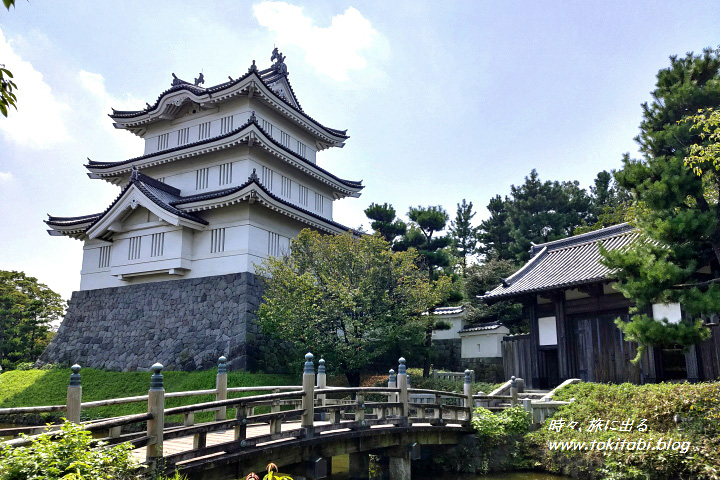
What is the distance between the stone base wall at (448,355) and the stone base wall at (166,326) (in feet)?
27.4

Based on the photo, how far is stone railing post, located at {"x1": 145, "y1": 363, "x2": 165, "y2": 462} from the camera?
7.20 m

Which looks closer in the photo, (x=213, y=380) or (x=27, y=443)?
(x=27, y=443)

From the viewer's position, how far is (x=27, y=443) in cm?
653

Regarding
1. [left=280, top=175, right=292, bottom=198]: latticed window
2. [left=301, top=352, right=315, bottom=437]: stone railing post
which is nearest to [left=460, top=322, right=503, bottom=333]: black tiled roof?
[left=280, top=175, right=292, bottom=198]: latticed window

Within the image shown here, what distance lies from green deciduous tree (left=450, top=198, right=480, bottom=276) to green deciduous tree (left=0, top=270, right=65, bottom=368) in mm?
29325

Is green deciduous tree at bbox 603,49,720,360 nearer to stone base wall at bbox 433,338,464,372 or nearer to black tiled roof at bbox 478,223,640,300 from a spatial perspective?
black tiled roof at bbox 478,223,640,300

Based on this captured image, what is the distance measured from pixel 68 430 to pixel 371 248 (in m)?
14.2

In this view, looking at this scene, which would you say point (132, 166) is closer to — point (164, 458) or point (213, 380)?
point (213, 380)

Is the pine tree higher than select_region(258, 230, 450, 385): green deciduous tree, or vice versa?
the pine tree

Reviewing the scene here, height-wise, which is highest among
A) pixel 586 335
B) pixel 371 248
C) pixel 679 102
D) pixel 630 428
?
pixel 679 102

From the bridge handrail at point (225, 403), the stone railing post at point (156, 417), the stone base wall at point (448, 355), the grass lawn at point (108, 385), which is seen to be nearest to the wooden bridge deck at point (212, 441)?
the stone railing post at point (156, 417)

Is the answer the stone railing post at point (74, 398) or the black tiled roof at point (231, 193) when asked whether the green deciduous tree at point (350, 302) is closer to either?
the black tiled roof at point (231, 193)

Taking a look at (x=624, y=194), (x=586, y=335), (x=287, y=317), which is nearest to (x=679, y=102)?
(x=586, y=335)

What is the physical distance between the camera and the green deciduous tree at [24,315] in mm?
35875
